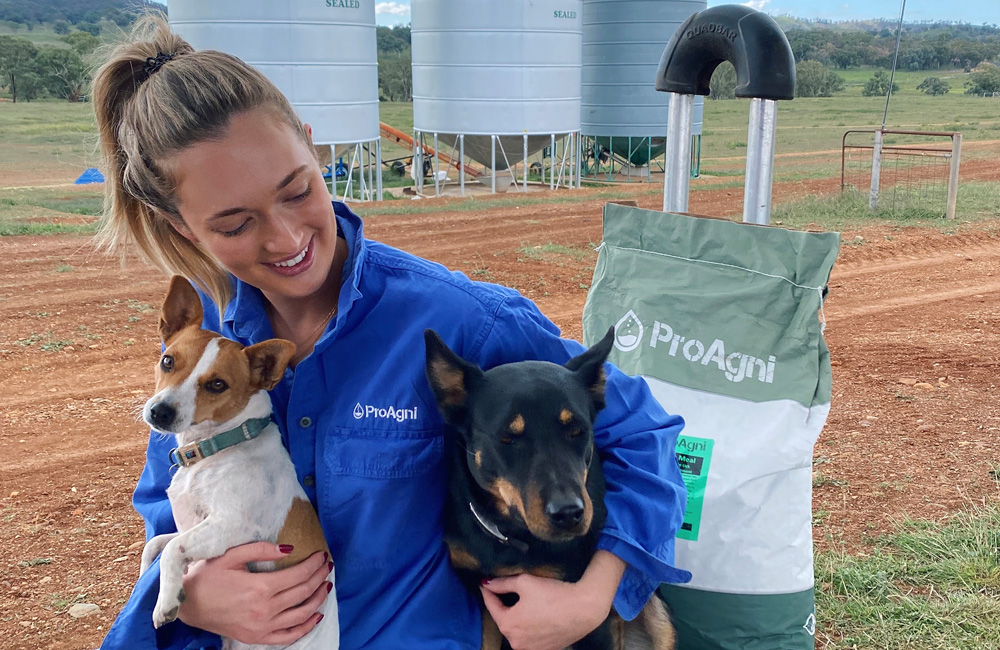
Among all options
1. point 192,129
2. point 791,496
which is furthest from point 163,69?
point 791,496

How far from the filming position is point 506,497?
2.01m

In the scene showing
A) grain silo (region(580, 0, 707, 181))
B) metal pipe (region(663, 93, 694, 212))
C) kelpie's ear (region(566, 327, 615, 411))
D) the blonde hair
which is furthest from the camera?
grain silo (region(580, 0, 707, 181))

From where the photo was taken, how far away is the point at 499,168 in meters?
21.8

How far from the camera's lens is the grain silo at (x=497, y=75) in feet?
63.7

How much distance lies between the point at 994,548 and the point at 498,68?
17.5 metres

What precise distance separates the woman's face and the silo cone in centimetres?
130

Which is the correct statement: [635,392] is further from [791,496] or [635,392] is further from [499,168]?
[499,168]

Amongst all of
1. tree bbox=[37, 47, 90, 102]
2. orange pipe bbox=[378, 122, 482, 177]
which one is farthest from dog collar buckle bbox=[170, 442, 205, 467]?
tree bbox=[37, 47, 90, 102]

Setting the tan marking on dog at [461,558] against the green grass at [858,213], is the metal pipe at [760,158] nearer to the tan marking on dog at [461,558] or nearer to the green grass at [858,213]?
the tan marking on dog at [461,558]

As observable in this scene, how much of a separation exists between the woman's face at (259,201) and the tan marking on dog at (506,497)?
660mm

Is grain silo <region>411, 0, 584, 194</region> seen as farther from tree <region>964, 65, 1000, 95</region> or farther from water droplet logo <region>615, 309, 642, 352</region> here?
tree <region>964, 65, 1000, 95</region>

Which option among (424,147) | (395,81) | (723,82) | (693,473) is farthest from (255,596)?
(395,81)

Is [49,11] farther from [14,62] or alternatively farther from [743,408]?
[743,408]

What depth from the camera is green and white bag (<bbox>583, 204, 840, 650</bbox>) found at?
2.62 m
